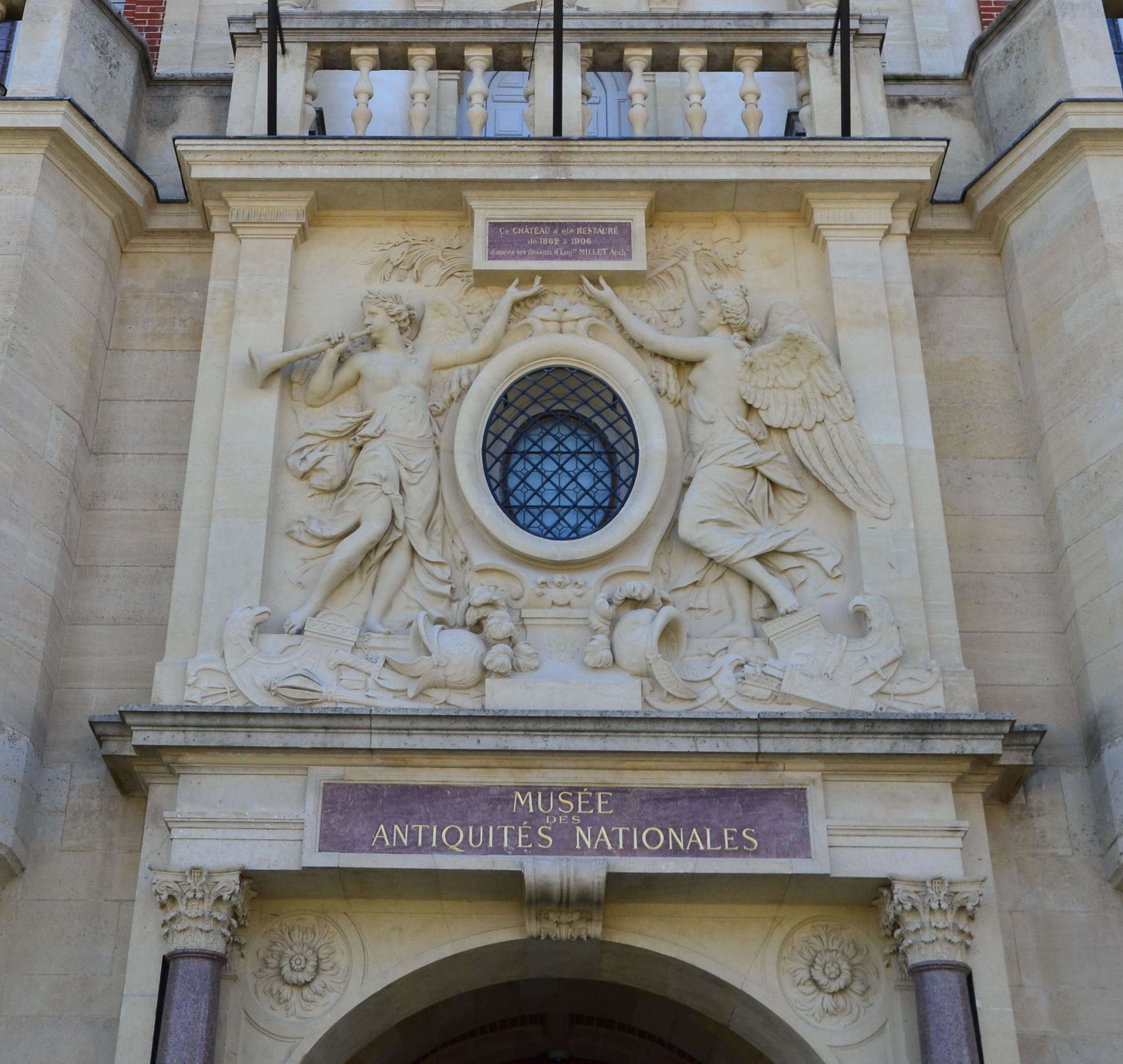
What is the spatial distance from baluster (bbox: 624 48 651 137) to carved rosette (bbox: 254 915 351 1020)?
6102 millimetres

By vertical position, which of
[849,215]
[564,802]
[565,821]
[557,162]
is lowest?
[565,821]

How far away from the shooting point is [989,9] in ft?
48.9

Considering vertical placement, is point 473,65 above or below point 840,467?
above

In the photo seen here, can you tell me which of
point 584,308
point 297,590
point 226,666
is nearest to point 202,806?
point 226,666

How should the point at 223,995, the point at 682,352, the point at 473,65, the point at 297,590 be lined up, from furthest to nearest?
the point at 473,65 < the point at 682,352 < the point at 297,590 < the point at 223,995

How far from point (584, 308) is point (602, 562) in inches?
79.1

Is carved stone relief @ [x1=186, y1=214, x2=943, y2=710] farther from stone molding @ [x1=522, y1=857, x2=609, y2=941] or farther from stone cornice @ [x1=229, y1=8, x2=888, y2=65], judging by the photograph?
stone cornice @ [x1=229, y1=8, x2=888, y2=65]

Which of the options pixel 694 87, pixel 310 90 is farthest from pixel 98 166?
pixel 694 87

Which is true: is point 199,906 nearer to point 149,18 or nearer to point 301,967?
point 301,967

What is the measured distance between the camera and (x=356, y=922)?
10.5 m

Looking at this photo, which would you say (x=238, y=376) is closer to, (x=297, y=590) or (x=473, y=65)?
(x=297, y=590)

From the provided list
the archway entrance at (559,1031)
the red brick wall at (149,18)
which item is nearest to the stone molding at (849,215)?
the archway entrance at (559,1031)

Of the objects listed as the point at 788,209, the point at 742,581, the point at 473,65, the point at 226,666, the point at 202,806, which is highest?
the point at 473,65

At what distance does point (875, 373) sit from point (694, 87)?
8.92ft
